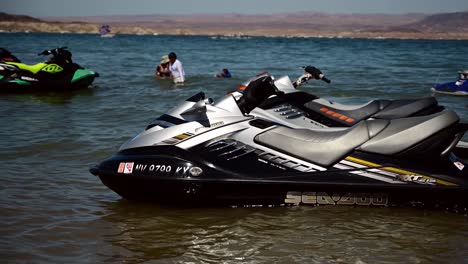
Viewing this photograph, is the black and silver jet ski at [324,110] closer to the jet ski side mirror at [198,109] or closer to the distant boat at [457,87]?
the jet ski side mirror at [198,109]

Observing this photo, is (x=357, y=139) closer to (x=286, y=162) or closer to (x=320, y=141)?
(x=320, y=141)

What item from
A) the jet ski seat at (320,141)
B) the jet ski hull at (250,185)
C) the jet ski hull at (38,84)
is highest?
the jet ski seat at (320,141)

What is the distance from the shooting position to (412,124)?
5168mm

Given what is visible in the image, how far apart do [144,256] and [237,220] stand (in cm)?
99

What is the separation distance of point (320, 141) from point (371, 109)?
1.58 meters

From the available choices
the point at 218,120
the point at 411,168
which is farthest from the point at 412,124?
the point at 218,120

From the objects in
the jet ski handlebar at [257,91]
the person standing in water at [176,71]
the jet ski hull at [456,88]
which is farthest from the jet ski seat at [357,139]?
the person standing in water at [176,71]

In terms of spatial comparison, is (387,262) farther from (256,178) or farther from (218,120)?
(218,120)

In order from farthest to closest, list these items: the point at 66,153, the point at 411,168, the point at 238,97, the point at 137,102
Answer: the point at 137,102 → the point at 66,153 → the point at 238,97 → the point at 411,168

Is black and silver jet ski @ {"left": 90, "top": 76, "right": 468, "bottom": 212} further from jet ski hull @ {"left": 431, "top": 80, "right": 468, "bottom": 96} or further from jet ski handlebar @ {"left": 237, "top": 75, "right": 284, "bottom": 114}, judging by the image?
jet ski hull @ {"left": 431, "top": 80, "right": 468, "bottom": 96}

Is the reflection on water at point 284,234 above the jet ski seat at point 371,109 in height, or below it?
below

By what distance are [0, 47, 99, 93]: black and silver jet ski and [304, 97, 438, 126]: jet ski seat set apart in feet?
30.8

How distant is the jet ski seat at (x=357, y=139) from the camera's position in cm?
508

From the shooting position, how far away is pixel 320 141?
16.8ft
